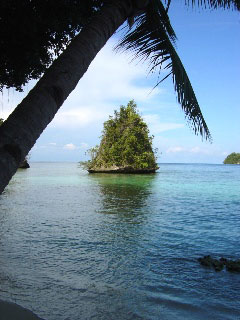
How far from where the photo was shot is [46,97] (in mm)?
2621

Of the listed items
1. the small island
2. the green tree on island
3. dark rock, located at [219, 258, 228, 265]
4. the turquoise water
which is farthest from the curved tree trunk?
the small island

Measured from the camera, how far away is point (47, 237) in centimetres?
993

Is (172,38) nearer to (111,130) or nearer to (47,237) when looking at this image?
(47,237)

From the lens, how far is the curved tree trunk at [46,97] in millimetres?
2229

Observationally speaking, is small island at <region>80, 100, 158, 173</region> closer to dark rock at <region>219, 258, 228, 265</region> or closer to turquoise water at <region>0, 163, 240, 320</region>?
turquoise water at <region>0, 163, 240, 320</region>

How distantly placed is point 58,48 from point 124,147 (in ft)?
143

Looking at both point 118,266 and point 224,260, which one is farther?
point 224,260

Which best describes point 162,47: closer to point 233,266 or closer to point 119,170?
point 233,266

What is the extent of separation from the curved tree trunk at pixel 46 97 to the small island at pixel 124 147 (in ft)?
150

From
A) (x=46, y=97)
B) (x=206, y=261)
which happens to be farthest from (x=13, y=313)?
(x=206, y=261)

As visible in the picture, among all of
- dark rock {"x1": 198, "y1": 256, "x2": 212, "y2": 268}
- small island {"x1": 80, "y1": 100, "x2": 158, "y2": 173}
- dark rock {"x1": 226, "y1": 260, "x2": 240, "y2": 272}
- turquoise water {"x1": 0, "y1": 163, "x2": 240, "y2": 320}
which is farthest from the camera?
small island {"x1": 80, "y1": 100, "x2": 158, "y2": 173}

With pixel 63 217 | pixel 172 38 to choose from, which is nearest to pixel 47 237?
pixel 63 217

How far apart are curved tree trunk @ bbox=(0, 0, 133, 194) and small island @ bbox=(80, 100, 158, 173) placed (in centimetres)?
4573

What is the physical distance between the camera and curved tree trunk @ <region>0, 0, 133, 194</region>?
2.23 metres
